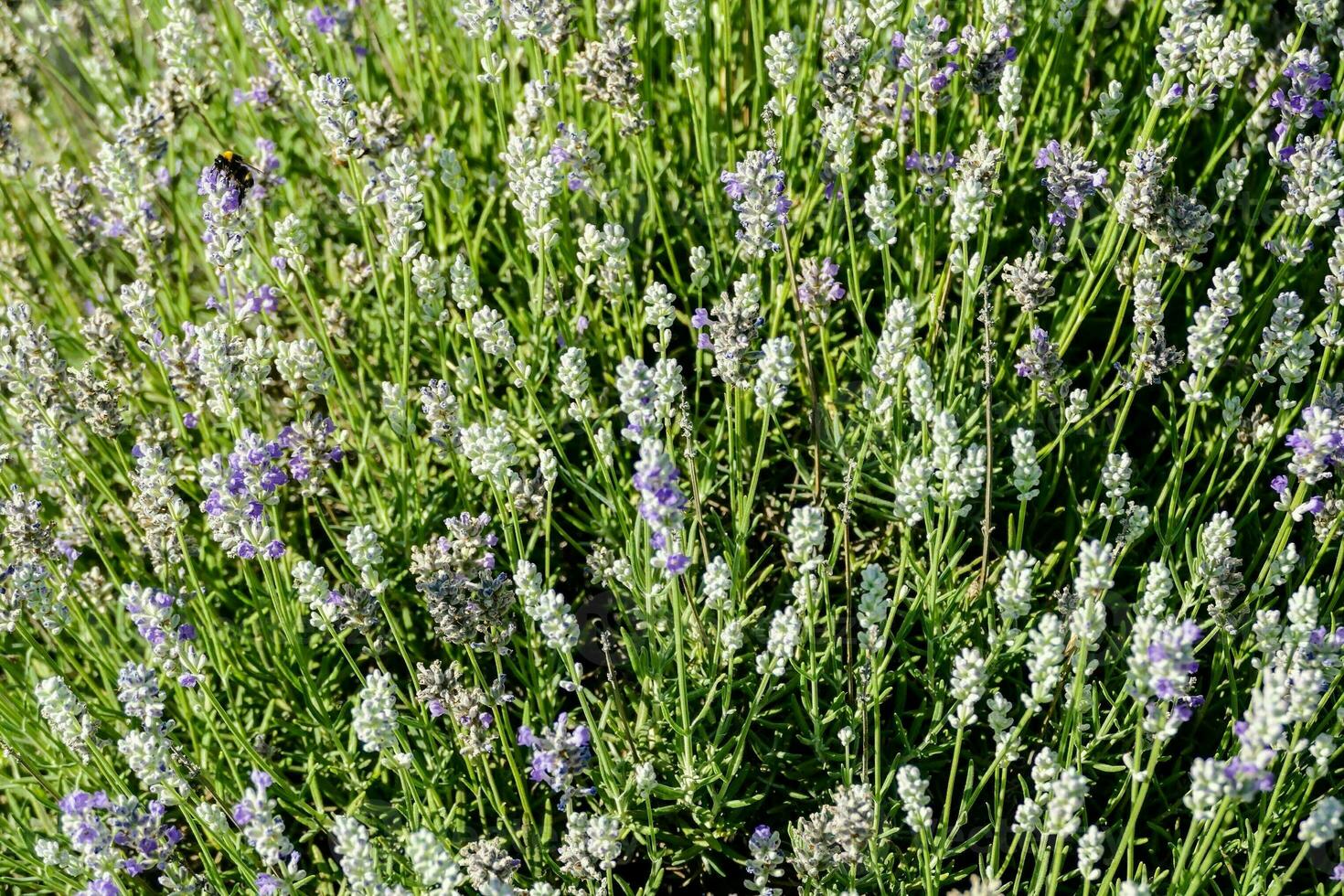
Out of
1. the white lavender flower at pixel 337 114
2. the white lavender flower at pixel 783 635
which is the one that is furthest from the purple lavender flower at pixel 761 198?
A: the white lavender flower at pixel 337 114

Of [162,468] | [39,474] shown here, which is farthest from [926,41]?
[39,474]

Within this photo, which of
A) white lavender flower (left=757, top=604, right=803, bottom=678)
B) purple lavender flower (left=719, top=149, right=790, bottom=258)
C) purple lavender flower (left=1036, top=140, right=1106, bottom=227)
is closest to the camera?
white lavender flower (left=757, top=604, right=803, bottom=678)

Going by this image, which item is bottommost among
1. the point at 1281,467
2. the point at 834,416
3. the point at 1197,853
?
the point at 1197,853

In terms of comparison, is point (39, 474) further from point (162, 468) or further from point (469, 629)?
point (469, 629)

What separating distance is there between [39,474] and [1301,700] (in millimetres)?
3283

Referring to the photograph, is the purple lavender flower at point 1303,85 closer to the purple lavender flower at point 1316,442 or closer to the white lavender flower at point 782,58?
the purple lavender flower at point 1316,442

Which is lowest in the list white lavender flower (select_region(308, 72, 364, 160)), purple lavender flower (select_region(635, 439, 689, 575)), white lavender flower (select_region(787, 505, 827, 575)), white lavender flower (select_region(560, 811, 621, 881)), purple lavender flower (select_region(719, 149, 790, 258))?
white lavender flower (select_region(560, 811, 621, 881))

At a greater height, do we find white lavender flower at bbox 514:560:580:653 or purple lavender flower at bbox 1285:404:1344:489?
purple lavender flower at bbox 1285:404:1344:489

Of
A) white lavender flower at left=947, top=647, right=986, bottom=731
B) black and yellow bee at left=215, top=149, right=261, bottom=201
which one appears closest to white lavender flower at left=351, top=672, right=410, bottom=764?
white lavender flower at left=947, top=647, right=986, bottom=731

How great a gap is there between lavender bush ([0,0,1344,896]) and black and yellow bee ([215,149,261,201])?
0.05m

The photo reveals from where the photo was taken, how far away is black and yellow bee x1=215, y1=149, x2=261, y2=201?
10.5ft

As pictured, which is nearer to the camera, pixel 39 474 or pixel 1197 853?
pixel 1197 853

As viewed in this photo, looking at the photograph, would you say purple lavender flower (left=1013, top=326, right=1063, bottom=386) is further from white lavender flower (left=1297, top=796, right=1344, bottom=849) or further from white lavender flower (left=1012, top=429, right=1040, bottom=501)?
white lavender flower (left=1297, top=796, right=1344, bottom=849)

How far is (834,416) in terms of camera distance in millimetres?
3332
